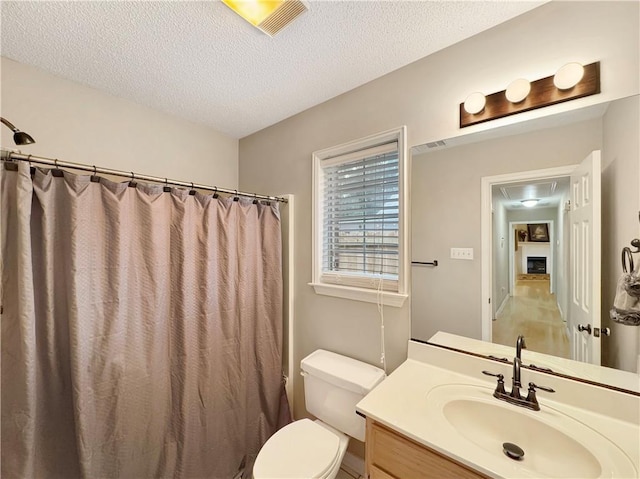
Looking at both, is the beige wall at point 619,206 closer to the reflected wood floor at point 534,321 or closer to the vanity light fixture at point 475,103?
the reflected wood floor at point 534,321

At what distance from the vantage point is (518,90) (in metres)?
1.09

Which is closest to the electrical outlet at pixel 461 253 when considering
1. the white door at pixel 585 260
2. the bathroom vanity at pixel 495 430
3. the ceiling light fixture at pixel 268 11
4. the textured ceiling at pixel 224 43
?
the white door at pixel 585 260

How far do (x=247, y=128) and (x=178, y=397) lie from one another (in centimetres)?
197

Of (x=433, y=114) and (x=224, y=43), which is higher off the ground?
(x=224, y=43)

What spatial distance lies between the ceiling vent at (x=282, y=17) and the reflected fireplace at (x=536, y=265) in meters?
1.48

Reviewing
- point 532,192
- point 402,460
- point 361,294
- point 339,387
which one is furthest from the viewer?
point 361,294

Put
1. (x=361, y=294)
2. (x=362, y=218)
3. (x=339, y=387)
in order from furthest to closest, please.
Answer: (x=362, y=218)
(x=361, y=294)
(x=339, y=387)

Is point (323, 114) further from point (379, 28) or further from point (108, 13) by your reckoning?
point (108, 13)

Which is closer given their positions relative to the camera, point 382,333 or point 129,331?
point 129,331

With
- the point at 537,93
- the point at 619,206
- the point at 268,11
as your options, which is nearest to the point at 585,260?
the point at 619,206

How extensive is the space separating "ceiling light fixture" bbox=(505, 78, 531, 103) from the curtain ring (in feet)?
2.28

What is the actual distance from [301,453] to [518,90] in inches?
75.9

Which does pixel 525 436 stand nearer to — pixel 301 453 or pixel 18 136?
pixel 301 453

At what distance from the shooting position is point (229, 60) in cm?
138
